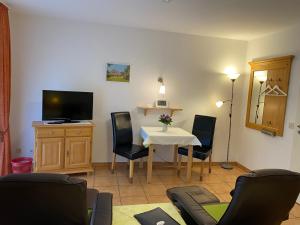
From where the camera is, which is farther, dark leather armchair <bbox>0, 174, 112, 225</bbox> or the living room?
the living room

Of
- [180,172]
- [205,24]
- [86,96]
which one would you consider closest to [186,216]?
[180,172]

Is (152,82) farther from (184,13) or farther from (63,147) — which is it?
(63,147)

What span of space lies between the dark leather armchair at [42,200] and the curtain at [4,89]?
2567mm

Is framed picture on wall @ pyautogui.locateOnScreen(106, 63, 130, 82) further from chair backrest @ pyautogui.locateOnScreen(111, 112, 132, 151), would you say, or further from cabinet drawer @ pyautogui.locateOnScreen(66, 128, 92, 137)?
cabinet drawer @ pyautogui.locateOnScreen(66, 128, 92, 137)

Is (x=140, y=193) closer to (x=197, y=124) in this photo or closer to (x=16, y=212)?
(x=197, y=124)

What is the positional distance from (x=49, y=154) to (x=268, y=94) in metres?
3.75

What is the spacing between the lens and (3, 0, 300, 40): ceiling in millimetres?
2908

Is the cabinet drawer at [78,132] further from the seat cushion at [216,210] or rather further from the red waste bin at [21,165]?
the seat cushion at [216,210]

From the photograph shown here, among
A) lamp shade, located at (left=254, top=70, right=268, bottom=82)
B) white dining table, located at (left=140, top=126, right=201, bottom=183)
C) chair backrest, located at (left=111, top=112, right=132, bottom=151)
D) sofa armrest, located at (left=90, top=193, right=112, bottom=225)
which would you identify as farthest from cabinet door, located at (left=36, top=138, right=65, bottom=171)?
lamp shade, located at (left=254, top=70, right=268, bottom=82)

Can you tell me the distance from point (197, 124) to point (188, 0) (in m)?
2.34

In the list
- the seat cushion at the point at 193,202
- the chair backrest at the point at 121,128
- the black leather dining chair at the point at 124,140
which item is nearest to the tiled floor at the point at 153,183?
the black leather dining chair at the point at 124,140

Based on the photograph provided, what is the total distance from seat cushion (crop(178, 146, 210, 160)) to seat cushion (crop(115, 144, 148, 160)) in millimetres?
643

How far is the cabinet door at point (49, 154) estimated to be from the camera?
3.58m

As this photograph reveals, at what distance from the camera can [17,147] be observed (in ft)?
13.1
